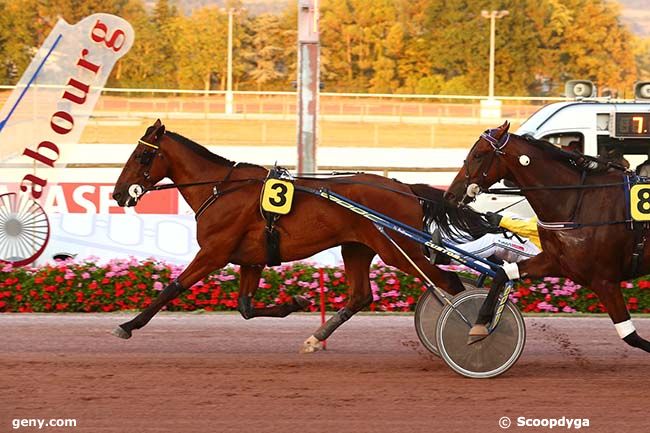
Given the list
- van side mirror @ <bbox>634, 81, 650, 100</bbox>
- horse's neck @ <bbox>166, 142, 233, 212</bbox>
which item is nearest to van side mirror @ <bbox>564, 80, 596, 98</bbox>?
van side mirror @ <bbox>634, 81, 650, 100</bbox>

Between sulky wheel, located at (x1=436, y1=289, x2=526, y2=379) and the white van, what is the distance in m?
5.05

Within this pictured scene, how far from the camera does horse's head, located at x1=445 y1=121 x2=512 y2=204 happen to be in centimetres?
748

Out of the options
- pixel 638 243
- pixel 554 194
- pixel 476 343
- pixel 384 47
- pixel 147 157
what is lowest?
pixel 476 343

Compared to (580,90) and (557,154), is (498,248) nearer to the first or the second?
(557,154)

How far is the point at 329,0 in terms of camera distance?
200 feet

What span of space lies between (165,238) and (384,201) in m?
4.67

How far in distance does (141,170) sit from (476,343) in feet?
9.59

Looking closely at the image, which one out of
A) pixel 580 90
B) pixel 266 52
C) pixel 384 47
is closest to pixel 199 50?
pixel 266 52

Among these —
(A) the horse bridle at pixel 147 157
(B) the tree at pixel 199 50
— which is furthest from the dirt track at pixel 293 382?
(B) the tree at pixel 199 50

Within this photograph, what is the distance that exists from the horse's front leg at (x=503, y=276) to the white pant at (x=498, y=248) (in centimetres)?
94

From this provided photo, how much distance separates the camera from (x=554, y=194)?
7.52m

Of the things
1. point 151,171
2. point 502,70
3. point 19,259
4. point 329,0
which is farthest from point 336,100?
point 151,171

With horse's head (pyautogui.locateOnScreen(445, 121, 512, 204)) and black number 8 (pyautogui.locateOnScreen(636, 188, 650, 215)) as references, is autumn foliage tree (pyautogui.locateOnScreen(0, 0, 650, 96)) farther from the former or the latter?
black number 8 (pyautogui.locateOnScreen(636, 188, 650, 215))

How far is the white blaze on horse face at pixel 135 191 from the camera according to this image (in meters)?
8.62
